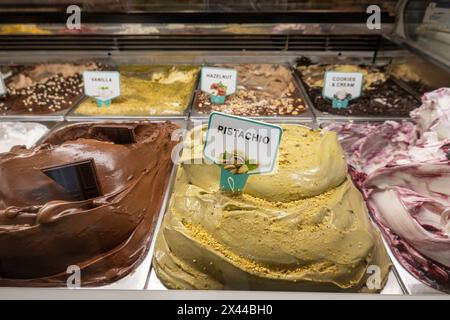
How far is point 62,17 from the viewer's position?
2463 millimetres

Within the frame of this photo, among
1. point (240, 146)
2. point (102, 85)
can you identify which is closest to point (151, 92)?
point (102, 85)

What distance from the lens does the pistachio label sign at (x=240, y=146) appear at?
110cm

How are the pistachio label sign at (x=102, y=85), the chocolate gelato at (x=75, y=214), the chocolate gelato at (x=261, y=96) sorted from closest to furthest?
the chocolate gelato at (x=75, y=214), the pistachio label sign at (x=102, y=85), the chocolate gelato at (x=261, y=96)

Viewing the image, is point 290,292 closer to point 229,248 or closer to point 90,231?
point 229,248

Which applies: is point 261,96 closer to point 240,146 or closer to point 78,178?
point 240,146

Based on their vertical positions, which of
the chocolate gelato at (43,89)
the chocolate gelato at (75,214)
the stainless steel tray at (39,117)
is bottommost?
the chocolate gelato at (75,214)

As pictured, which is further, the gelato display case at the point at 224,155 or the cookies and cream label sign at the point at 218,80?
the cookies and cream label sign at the point at 218,80

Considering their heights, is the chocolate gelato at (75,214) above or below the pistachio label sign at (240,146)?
below

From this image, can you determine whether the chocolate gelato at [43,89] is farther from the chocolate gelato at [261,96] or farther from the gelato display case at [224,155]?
the chocolate gelato at [261,96]

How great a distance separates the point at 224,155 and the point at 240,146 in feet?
0.23

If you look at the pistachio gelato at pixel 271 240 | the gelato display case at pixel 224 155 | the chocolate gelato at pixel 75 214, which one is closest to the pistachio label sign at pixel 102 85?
the gelato display case at pixel 224 155

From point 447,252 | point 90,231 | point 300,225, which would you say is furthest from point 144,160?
point 447,252

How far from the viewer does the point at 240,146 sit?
3.78 feet

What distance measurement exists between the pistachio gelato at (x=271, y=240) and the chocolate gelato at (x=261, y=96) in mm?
1095
